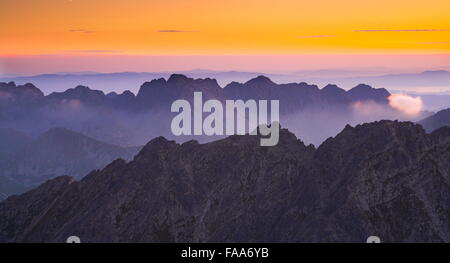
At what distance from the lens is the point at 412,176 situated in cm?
19162

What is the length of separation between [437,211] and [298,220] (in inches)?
1567

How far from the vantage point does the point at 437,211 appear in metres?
185
